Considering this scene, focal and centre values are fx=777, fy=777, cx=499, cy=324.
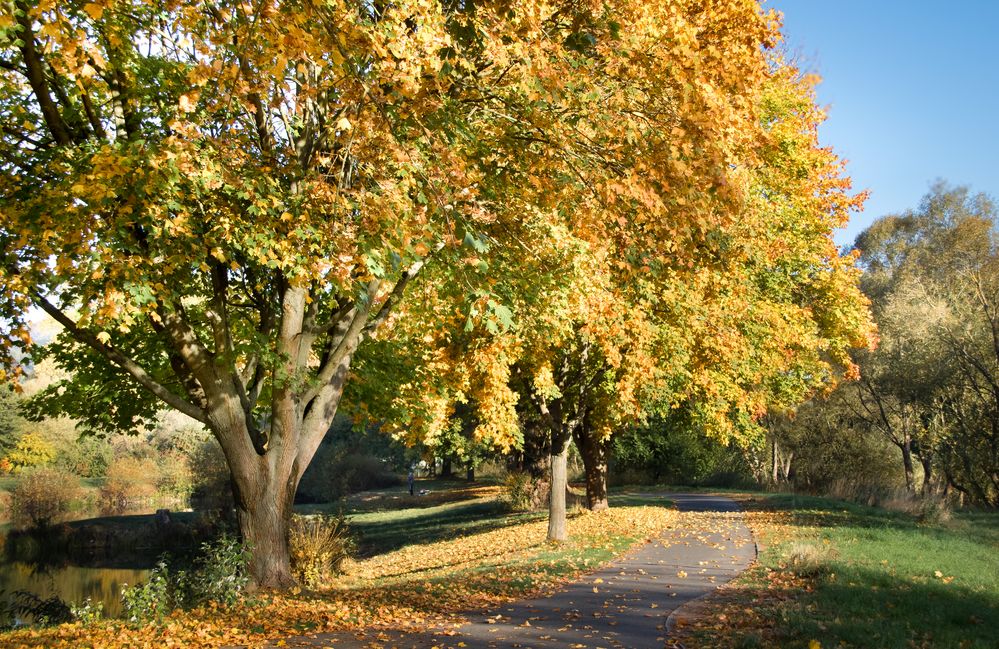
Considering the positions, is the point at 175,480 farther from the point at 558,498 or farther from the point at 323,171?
the point at 323,171

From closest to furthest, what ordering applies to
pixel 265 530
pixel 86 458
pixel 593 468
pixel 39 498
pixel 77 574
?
pixel 265 530
pixel 593 468
pixel 77 574
pixel 39 498
pixel 86 458

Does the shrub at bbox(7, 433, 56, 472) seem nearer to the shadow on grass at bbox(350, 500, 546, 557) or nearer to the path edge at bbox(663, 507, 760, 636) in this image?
the shadow on grass at bbox(350, 500, 546, 557)

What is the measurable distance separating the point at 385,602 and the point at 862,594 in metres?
6.23

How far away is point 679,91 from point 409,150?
303 cm

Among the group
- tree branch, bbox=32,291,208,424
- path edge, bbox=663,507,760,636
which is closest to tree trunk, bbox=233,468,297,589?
tree branch, bbox=32,291,208,424

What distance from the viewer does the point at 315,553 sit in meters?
15.9

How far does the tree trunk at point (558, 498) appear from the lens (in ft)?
57.9

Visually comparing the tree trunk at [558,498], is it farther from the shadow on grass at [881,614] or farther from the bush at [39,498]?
the bush at [39,498]

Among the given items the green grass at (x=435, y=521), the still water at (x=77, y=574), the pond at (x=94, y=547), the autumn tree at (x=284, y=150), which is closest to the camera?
the autumn tree at (x=284, y=150)

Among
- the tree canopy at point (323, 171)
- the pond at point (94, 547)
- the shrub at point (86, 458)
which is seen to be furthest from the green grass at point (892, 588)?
the shrub at point (86, 458)

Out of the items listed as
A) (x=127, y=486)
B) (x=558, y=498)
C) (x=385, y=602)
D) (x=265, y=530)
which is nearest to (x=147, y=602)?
(x=265, y=530)

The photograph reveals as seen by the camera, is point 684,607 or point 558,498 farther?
point 558,498

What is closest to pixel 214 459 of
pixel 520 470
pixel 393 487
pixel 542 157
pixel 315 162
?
pixel 520 470

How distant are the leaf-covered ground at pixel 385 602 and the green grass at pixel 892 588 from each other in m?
3.40
